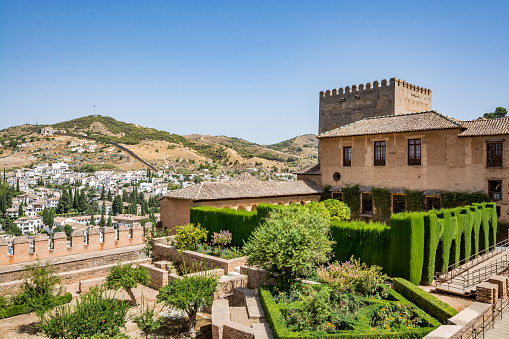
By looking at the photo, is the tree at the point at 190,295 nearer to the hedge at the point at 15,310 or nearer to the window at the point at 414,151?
the hedge at the point at 15,310

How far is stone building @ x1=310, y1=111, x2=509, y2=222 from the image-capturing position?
19.5 metres

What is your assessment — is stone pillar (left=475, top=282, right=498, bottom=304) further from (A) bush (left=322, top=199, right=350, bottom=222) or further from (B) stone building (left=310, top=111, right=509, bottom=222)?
(B) stone building (left=310, top=111, right=509, bottom=222)

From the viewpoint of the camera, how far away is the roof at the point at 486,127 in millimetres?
19125

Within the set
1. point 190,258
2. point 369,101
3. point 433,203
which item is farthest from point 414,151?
point 190,258

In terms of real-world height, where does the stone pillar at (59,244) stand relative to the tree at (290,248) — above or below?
below

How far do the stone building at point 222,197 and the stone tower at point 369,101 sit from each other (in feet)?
36.3

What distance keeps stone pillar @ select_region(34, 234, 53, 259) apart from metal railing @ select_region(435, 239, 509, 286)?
17.7 m

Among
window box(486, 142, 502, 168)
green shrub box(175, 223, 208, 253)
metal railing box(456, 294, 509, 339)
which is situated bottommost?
metal railing box(456, 294, 509, 339)

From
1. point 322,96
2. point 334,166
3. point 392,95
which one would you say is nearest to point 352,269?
point 334,166

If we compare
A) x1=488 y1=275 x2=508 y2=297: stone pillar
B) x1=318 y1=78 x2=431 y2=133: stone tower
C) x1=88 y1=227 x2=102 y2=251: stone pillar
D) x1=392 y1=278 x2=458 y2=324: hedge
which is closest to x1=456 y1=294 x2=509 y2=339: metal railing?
x1=488 y1=275 x2=508 y2=297: stone pillar

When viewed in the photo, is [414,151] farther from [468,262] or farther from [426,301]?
[426,301]

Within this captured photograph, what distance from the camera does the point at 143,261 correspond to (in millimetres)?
18172

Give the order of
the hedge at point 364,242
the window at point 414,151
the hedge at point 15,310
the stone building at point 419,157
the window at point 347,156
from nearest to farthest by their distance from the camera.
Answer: the hedge at point 15,310, the hedge at point 364,242, the stone building at point 419,157, the window at point 414,151, the window at point 347,156

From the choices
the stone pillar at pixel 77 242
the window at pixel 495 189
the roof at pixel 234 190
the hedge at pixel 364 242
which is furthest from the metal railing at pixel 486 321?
the stone pillar at pixel 77 242
